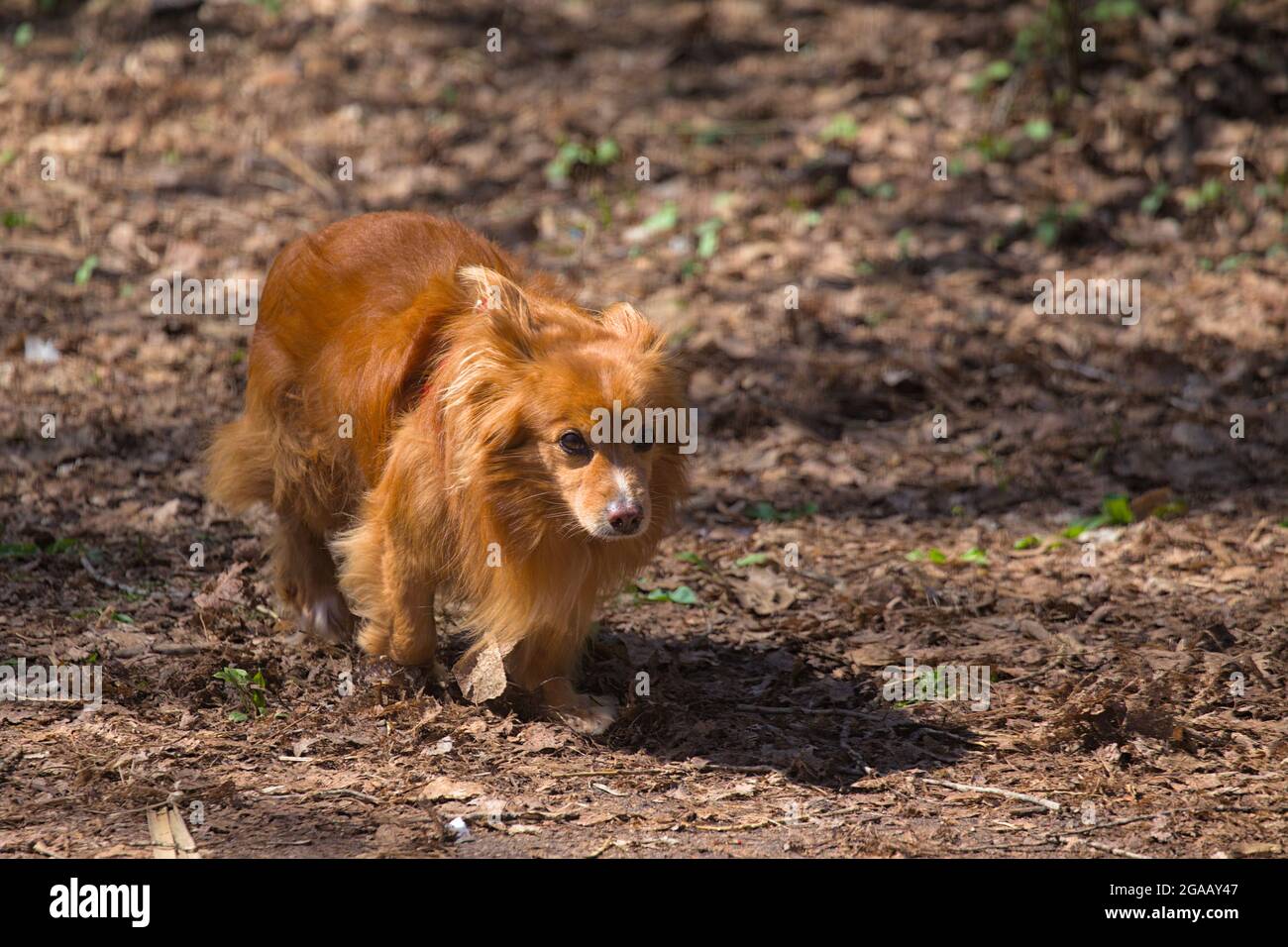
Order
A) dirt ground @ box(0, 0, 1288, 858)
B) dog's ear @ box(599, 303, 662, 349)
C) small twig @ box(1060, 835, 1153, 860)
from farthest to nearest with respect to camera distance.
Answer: dog's ear @ box(599, 303, 662, 349)
dirt ground @ box(0, 0, 1288, 858)
small twig @ box(1060, 835, 1153, 860)

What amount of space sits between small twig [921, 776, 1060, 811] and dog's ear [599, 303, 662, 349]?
1.80 m

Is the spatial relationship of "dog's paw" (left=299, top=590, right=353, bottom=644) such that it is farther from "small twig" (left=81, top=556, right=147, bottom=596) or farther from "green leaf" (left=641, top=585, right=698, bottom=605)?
"green leaf" (left=641, top=585, right=698, bottom=605)

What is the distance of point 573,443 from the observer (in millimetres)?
4832

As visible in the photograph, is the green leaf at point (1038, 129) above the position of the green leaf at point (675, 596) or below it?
above

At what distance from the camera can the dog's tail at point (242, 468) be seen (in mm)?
5879

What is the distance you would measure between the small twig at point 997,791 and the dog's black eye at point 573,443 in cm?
163

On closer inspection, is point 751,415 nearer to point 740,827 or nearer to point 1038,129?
point 740,827

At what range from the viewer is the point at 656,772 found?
16.3ft

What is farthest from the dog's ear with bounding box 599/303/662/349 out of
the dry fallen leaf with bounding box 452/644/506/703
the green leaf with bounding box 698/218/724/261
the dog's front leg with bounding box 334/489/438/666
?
the green leaf with bounding box 698/218/724/261

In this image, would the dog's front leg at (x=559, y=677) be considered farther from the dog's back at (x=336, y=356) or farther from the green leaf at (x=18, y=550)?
the green leaf at (x=18, y=550)

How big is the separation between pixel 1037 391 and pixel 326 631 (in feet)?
14.7

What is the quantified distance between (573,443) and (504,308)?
522mm

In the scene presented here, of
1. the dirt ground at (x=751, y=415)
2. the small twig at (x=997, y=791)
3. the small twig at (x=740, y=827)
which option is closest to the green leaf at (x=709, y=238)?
the dirt ground at (x=751, y=415)

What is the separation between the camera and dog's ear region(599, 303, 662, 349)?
5.09m
